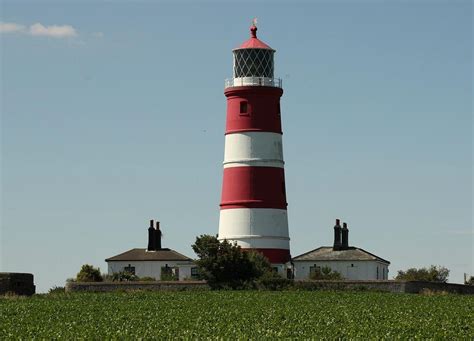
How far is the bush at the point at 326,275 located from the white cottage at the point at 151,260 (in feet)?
37.7

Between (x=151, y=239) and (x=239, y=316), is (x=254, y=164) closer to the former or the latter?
(x=151, y=239)

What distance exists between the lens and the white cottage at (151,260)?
301 ft

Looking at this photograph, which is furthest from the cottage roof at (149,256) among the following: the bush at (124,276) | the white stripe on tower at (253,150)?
the white stripe on tower at (253,150)

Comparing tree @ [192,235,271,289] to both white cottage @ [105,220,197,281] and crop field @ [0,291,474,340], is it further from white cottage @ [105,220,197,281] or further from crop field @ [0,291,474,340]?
white cottage @ [105,220,197,281]

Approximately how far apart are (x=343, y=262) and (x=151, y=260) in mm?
15369

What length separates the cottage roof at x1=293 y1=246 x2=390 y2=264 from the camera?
86875 millimetres

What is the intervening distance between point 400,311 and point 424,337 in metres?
12.2

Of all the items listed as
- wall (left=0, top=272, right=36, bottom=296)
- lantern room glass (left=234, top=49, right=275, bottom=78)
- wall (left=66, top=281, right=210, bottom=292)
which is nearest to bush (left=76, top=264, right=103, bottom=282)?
wall (left=66, top=281, right=210, bottom=292)

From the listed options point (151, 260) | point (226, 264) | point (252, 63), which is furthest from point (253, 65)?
point (151, 260)

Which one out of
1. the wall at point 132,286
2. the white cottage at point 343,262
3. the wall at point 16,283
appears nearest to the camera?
the wall at point 16,283

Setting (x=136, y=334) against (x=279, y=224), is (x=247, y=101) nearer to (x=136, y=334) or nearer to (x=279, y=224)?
(x=279, y=224)

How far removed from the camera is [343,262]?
86938 millimetres

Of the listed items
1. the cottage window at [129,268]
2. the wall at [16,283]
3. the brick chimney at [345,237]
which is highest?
the brick chimney at [345,237]

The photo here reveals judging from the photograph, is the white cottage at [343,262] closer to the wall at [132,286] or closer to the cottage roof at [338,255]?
the cottage roof at [338,255]
